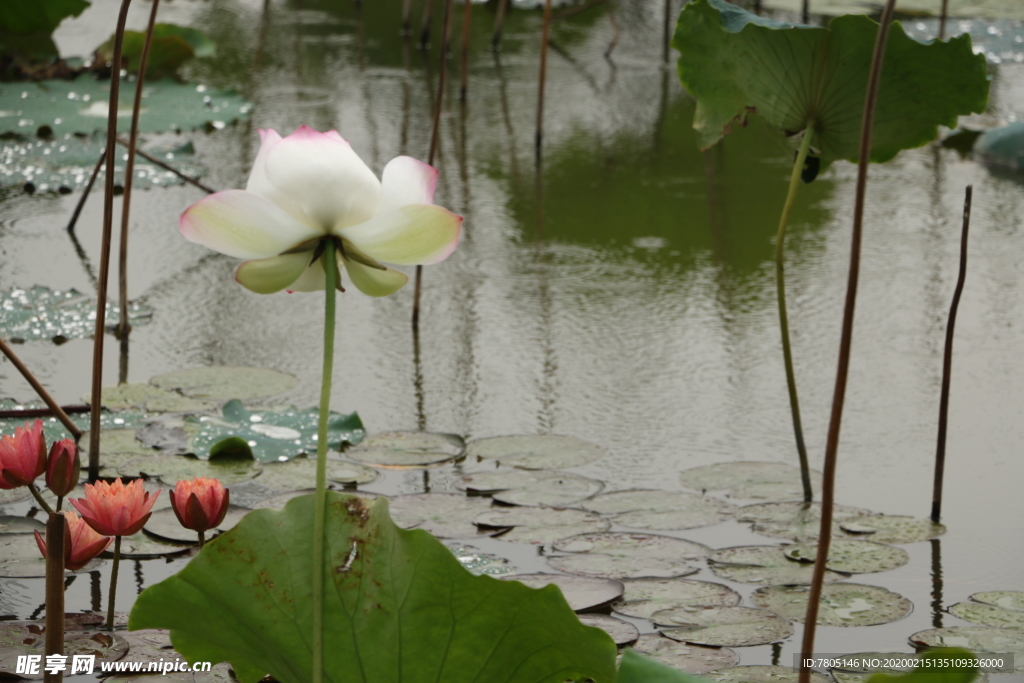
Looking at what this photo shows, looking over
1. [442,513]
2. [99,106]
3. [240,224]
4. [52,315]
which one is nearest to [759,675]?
[442,513]

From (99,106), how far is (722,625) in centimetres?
336

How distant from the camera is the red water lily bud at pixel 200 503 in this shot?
3.48 feet

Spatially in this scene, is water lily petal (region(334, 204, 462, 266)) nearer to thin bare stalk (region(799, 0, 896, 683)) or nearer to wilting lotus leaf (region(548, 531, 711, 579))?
thin bare stalk (region(799, 0, 896, 683))

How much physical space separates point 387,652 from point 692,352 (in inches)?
57.8

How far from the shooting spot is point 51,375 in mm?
2061

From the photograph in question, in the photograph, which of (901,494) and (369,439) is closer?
(901,494)


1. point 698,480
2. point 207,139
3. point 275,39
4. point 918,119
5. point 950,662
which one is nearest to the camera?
point 950,662

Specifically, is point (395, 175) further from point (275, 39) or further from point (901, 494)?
point (275, 39)

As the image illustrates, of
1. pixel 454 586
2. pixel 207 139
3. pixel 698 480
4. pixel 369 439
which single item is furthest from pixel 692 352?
pixel 207 139

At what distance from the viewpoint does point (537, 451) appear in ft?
5.95

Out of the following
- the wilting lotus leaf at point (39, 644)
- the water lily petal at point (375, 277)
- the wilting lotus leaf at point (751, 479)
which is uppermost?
the water lily petal at point (375, 277)

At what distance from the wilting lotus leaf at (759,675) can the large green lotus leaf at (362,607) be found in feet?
1.18

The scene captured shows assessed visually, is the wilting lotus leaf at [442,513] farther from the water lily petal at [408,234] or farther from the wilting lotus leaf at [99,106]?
the wilting lotus leaf at [99,106]

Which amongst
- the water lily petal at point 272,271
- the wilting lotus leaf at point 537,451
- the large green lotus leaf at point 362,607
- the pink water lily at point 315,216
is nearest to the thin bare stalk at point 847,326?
the large green lotus leaf at point 362,607
